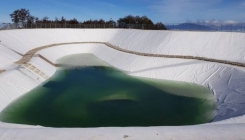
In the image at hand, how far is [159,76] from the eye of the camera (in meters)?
27.1

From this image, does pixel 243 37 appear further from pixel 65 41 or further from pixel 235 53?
pixel 65 41

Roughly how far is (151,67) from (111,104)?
44.2ft

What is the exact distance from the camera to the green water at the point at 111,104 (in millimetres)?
14891

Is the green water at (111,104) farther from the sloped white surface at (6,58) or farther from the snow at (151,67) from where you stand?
the sloped white surface at (6,58)

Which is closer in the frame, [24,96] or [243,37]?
[24,96]

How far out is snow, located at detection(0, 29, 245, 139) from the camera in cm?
673

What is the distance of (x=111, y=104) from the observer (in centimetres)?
1795

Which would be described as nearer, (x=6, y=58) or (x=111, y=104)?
(x=111, y=104)

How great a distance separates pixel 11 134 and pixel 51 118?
8.62 meters

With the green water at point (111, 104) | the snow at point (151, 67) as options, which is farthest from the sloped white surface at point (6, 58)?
the green water at point (111, 104)

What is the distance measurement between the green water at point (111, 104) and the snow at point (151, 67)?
4.04 feet

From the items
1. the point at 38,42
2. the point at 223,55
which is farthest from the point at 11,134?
the point at 38,42

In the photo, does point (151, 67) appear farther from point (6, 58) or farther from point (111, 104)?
point (6, 58)

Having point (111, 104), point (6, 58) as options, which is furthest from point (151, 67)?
point (6, 58)
